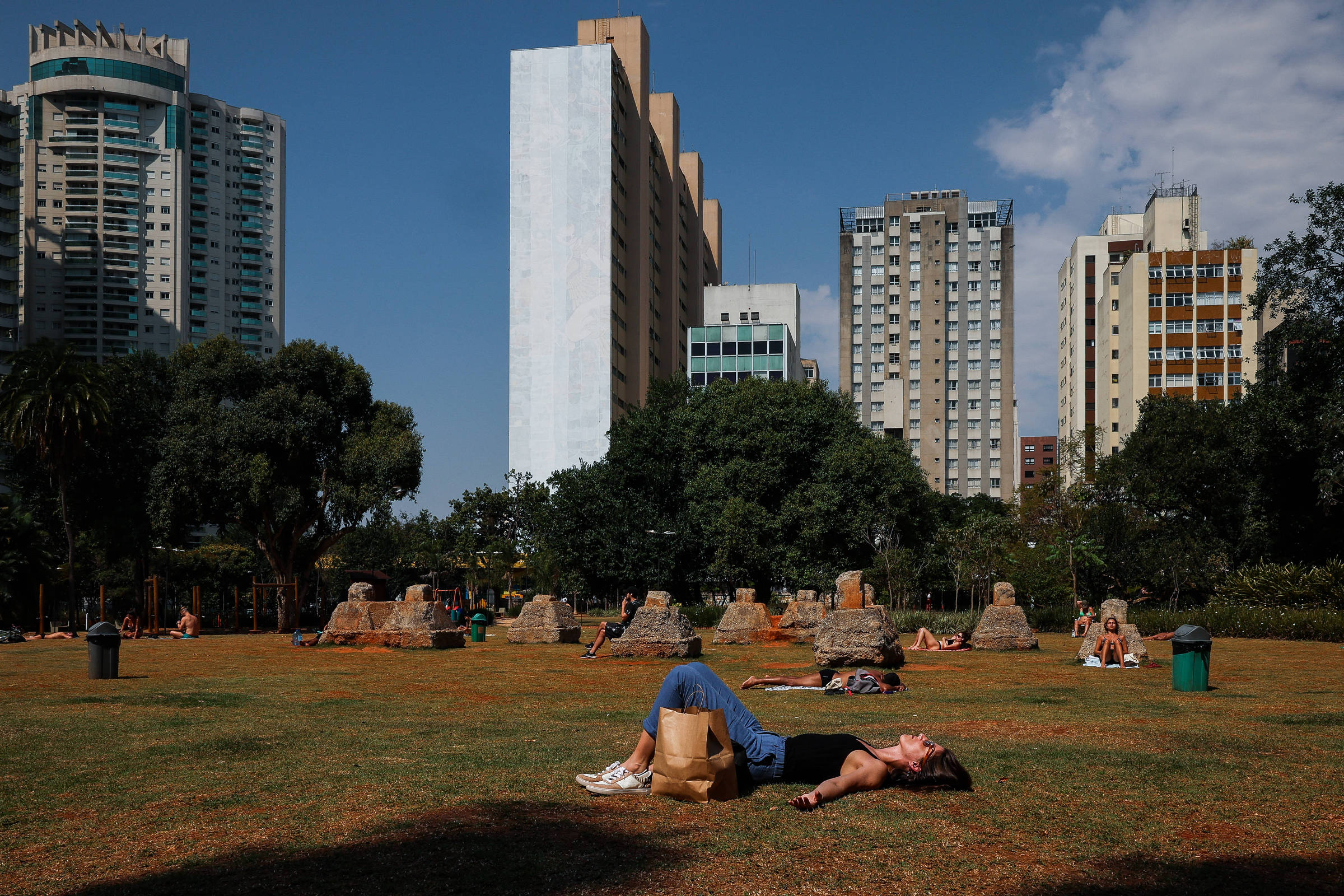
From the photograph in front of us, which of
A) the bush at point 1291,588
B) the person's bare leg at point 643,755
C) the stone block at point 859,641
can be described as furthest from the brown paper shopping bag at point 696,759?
the bush at point 1291,588

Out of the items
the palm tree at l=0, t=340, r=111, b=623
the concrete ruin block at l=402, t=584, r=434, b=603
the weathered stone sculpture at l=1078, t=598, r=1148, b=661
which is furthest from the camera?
the palm tree at l=0, t=340, r=111, b=623

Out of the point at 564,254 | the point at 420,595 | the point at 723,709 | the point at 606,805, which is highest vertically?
the point at 564,254

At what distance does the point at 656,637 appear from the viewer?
22.0 meters

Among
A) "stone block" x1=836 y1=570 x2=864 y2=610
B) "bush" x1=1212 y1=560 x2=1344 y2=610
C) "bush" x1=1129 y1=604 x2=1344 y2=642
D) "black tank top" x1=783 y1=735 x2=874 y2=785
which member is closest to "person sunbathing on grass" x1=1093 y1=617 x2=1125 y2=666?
"stone block" x1=836 y1=570 x2=864 y2=610

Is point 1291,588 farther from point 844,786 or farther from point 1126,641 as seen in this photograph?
point 844,786

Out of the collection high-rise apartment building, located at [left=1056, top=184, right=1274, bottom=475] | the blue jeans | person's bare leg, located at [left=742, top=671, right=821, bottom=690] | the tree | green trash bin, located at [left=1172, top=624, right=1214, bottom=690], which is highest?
high-rise apartment building, located at [left=1056, top=184, right=1274, bottom=475]

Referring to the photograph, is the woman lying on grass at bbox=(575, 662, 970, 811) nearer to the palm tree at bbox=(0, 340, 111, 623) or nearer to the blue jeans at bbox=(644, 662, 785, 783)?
the blue jeans at bbox=(644, 662, 785, 783)

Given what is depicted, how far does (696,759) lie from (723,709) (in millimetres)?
440

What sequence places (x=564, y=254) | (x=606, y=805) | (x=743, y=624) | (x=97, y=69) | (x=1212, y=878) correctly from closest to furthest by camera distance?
1. (x=1212, y=878)
2. (x=606, y=805)
3. (x=743, y=624)
4. (x=564, y=254)
5. (x=97, y=69)

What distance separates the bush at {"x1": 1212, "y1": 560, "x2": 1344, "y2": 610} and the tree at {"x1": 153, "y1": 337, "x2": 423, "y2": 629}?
97.6 ft

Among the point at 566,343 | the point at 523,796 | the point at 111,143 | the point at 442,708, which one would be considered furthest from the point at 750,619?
the point at 111,143

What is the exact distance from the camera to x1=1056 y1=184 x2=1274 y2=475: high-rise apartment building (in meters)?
86.5

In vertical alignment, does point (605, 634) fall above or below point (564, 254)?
below

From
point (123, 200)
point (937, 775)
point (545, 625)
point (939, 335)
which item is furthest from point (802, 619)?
point (123, 200)
